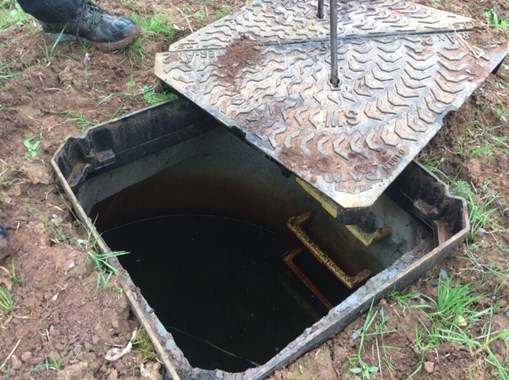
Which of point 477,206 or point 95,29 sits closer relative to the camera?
point 477,206

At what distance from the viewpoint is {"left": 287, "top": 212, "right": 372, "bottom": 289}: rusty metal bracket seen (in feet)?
7.56

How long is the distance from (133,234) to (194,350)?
81 centimetres

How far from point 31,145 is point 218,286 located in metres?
1.36

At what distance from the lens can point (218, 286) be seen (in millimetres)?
2871

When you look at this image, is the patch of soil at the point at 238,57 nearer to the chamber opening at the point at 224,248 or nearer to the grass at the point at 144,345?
the chamber opening at the point at 224,248

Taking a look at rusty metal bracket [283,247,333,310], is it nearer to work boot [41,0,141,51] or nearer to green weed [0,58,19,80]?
work boot [41,0,141,51]

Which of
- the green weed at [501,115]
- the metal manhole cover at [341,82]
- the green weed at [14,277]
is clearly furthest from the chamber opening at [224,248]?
the green weed at [501,115]

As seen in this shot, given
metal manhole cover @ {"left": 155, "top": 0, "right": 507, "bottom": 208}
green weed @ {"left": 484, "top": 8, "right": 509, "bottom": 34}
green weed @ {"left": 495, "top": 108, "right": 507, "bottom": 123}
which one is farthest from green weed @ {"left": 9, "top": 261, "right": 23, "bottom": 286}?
green weed @ {"left": 484, "top": 8, "right": 509, "bottom": 34}

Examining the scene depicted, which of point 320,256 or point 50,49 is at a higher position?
point 50,49

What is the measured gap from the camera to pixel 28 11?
224 centimetres

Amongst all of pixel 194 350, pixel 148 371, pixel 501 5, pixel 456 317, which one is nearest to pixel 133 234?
pixel 194 350

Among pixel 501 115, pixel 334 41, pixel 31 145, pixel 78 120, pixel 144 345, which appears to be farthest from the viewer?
pixel 501 115

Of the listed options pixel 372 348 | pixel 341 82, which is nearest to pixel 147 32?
pixel 341 82

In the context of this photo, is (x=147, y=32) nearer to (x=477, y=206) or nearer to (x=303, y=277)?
(x=303, y=277)
